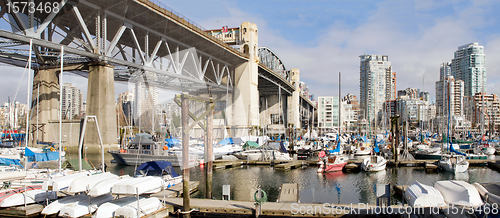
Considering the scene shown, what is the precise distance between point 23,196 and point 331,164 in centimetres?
2348

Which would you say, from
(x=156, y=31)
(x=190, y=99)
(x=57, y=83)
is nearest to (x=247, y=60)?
(x=156, y=31)

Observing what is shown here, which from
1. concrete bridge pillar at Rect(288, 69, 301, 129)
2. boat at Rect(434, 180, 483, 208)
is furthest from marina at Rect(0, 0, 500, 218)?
concrete bridge pillar at Rect(288, 69, 301, 129)

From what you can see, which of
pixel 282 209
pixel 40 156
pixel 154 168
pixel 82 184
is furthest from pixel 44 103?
pixel 282 209

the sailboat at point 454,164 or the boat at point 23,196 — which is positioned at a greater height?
the boat at point 23,196

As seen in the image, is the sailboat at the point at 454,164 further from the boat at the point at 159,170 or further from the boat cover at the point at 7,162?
the boat cover at the point at 7,162

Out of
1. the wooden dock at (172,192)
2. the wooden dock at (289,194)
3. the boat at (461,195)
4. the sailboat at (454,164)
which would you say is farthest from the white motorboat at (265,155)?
the boat at (461,195)

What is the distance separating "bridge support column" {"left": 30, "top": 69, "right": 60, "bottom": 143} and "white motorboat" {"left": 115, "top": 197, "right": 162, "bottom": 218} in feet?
115

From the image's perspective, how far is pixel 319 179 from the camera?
2647cm

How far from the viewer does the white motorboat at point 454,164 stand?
29.6 meters

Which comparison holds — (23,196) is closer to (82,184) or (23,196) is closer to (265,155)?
(82,184)

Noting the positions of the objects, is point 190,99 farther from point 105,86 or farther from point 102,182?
point 105,86

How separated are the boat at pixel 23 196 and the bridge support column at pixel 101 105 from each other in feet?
65.1

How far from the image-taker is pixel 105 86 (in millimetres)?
36250

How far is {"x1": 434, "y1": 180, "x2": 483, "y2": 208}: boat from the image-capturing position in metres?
11.6
